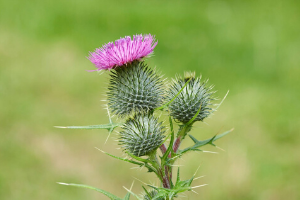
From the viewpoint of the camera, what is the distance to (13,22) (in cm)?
1110

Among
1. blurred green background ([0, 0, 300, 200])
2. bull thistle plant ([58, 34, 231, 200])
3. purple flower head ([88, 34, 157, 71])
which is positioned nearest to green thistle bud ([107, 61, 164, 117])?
bull thistle plant ([58, 34, 231, 200])

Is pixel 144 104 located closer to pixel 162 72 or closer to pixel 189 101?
pixel 189 101

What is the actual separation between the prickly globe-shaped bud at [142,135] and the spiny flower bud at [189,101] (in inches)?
5.3

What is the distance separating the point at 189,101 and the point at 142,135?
1.49 feet

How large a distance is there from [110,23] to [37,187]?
15.9ft

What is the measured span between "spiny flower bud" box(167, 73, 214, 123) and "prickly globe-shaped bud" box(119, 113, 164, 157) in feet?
0.44

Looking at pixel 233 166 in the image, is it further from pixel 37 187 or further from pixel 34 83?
pixel 34 83

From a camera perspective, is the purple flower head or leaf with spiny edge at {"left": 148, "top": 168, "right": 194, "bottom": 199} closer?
leaf with spiny edge at {"left": 148, "top": 168, "right": 194, "bottom": 199}

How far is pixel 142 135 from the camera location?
253 centimetres

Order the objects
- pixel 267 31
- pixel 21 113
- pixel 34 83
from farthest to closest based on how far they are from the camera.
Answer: pixel 267 31
pixel 34 83
pixel 21 113

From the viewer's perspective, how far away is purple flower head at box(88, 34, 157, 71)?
265cm

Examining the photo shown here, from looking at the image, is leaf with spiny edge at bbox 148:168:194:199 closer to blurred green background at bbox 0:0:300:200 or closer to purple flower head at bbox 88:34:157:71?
purple flower head at bbox 88:34:157:71

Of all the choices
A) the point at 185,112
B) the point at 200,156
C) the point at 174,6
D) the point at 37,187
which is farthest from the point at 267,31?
the point at 185,112

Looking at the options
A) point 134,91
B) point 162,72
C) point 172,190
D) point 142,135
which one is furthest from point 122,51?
point 162,72
